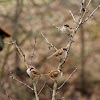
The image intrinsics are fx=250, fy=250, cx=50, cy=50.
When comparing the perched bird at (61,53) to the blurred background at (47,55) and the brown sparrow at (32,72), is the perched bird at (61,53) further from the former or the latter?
the blurred background at (47,55)

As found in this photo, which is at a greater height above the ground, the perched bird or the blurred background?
the blurred background

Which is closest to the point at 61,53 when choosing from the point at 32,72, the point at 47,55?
the point at 32,72

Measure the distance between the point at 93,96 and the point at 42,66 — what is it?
87.6 inches

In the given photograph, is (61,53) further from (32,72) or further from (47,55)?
(47,55)

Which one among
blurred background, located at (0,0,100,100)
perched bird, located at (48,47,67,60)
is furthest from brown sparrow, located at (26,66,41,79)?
blurred background, located at (0,0,100,100)

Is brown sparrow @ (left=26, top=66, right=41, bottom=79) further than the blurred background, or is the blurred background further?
the blurred background

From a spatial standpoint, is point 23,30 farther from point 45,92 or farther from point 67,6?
point 45,92

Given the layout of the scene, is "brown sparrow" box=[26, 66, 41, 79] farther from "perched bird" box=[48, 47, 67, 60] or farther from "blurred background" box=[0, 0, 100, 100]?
"blurred background" box=[0, 0, 100, 100]

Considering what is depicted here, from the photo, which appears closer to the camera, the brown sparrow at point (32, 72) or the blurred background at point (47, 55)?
the brown sparrow at point (32, 72)

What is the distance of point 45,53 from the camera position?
8.51 metres

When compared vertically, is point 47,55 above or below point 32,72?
above

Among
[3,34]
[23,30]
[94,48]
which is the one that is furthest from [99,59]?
[3,34]

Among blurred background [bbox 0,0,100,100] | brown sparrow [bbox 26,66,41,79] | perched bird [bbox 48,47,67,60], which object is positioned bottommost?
brown sparrow [bbox 26,66,41,79]

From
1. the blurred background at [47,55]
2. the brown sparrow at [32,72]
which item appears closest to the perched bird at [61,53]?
the brown sparrow at [32,72]
